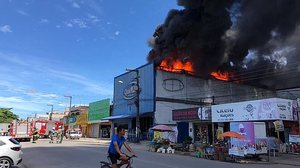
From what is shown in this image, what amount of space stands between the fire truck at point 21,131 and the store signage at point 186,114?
61.3 feet

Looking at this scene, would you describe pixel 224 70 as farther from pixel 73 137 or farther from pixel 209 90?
pixel 73 137

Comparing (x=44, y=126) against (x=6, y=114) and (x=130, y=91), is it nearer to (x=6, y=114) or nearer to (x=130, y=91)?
(x=130, y=91)

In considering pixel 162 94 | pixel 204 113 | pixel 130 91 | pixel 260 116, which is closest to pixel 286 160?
pixel 260 116

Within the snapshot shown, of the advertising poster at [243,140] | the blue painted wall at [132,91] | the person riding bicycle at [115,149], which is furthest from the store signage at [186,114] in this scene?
the person riding bicycle at [115,149]

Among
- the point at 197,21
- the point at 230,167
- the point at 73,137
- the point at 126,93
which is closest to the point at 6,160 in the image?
the point at 230,167

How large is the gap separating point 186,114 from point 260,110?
35.9ft

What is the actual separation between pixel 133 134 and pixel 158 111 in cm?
432

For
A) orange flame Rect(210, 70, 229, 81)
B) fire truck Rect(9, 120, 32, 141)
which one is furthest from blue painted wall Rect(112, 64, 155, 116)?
fire truck Rect(9, 120, 32, 141)

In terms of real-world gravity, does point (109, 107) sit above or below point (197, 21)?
below

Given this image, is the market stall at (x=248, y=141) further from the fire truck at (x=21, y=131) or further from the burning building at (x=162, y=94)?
the fire truck at (x=21, y=131)

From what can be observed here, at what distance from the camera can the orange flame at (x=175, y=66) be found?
42.7 meters

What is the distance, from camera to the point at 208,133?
34.2m

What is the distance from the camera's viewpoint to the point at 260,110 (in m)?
24.1

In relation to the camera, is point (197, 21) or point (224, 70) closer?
point (197, 21)
